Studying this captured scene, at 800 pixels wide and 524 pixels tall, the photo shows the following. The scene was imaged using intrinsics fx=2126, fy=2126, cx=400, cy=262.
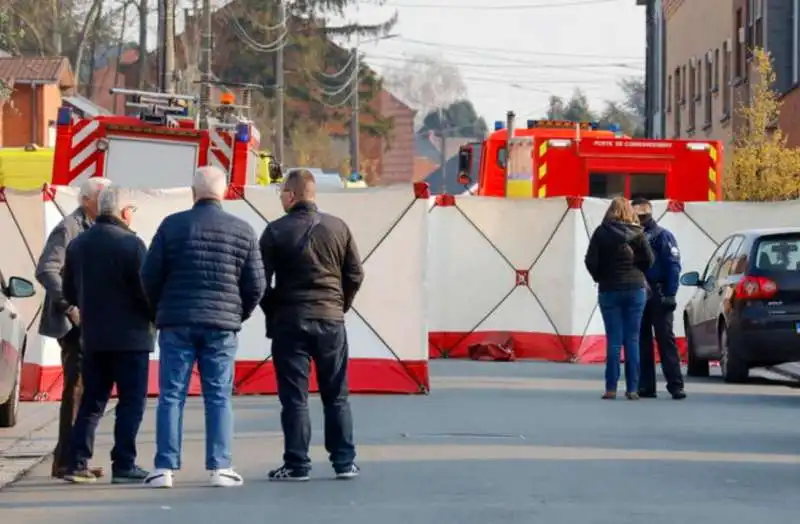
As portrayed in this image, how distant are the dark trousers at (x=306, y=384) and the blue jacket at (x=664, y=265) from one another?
7.33 meters

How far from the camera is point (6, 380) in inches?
594

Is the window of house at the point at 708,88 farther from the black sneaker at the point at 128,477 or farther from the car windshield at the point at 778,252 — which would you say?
the black sneaker at the point at 128,477

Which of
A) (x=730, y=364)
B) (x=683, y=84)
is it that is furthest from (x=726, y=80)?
(x=730, y=364)

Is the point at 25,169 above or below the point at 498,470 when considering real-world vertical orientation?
above

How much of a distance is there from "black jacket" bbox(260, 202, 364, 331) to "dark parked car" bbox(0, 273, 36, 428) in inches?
109

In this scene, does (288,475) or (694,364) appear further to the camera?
(694,364)

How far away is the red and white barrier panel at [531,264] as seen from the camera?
85.5 feet

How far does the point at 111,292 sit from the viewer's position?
482 inches

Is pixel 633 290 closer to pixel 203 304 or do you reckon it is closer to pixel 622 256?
pixel 622 256

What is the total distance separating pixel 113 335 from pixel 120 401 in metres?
0.40

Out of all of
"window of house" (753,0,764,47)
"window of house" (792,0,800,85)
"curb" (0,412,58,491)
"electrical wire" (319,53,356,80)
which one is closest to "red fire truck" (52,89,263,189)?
"curb" (0,412,58,491)

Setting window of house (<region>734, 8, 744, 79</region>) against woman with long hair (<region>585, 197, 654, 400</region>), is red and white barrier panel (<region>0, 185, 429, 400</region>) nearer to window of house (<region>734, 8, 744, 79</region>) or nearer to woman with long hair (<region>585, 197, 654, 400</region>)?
woman with long hair (<region>585, 197, 654, 400</region>)

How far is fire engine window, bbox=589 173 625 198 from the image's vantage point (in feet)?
93.5

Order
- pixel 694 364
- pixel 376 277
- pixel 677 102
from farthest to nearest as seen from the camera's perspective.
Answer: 1. pixel 677 102
2. pixel 694 364
3. pixel 376 277
